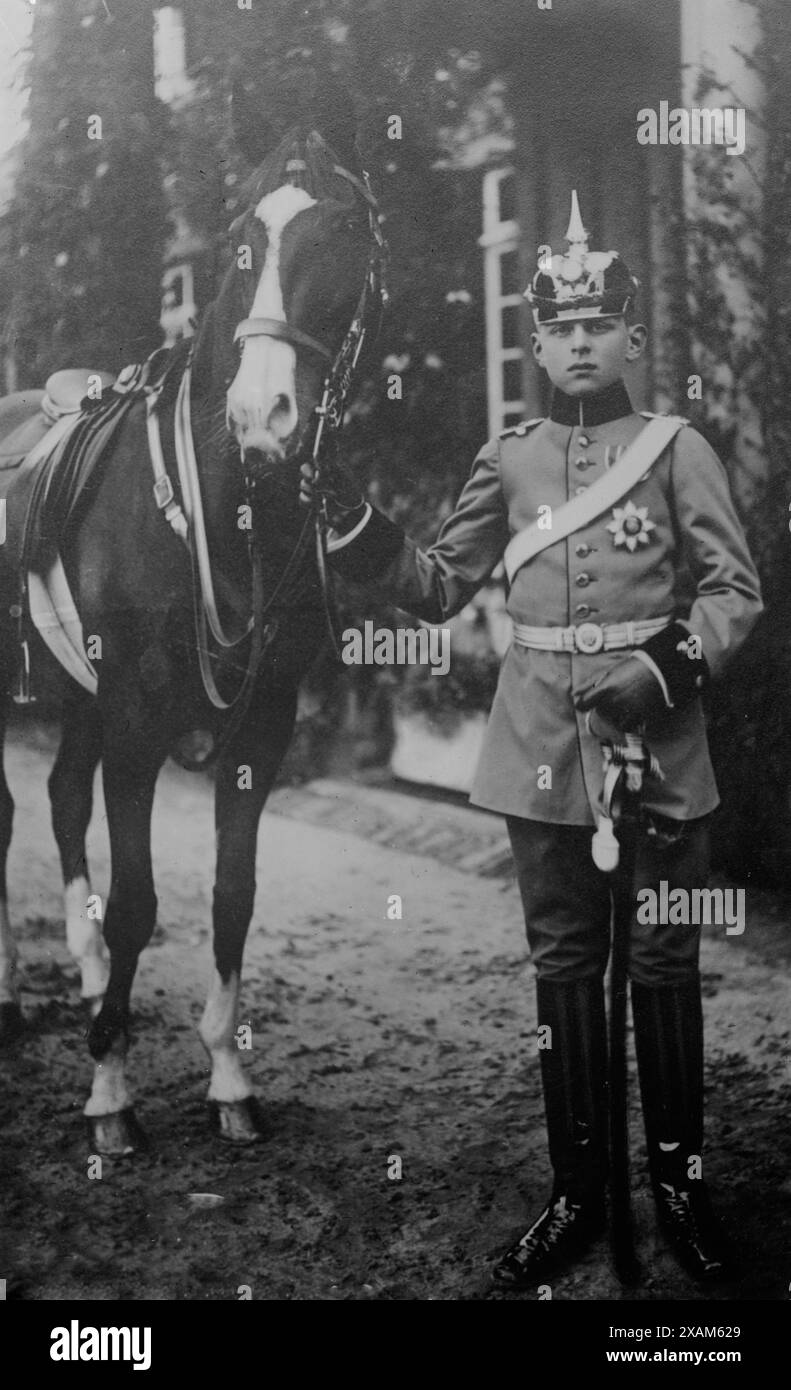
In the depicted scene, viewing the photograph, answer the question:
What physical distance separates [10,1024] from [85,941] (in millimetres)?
291

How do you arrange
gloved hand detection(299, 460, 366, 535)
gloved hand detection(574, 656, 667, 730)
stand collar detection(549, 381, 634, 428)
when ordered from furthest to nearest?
1. gloved hand detection(299, 460, 366, 535)
2. stand collar detection(549, 381, 634, 428)
3. gloved hand detection(574, 656, 667, 730)

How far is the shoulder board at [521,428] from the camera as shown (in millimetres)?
2943

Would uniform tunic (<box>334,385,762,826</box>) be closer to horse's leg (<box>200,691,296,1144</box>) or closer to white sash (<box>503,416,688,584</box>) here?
white sash (<box>503,416,688,584</box>)

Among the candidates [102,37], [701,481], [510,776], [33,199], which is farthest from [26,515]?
[701,481]

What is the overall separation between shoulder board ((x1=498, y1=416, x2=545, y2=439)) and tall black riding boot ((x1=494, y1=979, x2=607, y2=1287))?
3.92 ft

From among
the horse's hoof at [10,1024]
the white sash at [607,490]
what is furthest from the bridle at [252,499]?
the horse's hoof at [10,1024]

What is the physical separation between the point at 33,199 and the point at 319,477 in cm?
102

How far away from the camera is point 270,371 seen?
285 cm

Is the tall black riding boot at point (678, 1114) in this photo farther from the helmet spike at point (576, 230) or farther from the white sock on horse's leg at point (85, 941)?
the helmet spike at point (576, 230)

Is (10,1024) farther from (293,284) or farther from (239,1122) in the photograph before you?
(293,284)

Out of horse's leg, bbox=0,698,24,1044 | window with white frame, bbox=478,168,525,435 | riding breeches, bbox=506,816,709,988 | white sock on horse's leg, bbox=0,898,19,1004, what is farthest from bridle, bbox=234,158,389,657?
white sock on horse's leg, bbox=0,898,19,1004

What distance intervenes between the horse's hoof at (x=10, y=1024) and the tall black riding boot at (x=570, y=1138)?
49.9 inches

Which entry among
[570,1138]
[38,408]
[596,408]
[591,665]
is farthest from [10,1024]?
[596,408]

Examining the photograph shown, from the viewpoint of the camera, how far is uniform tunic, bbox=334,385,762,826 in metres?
2.79
